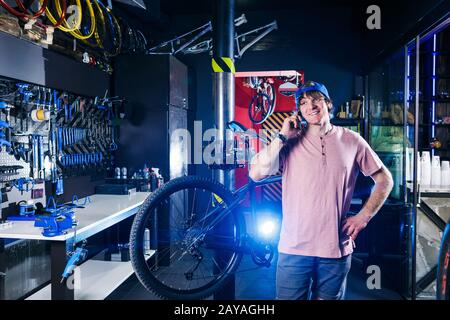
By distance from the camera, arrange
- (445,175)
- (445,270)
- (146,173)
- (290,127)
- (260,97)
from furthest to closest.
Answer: (260,97) < (146,173) < (445,175) < (290,127) < (445,270)

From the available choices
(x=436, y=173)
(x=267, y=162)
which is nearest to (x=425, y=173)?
(x=436, y=173)

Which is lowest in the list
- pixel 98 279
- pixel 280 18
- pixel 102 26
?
pixel 98 279

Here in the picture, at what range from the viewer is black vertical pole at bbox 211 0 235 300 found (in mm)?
2096

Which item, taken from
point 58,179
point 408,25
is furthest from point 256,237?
point 408,25

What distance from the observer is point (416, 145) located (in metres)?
3.25

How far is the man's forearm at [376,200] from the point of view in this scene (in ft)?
5.73

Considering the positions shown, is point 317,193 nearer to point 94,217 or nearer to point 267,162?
point 267,162

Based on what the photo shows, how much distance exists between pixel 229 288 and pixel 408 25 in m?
3.30

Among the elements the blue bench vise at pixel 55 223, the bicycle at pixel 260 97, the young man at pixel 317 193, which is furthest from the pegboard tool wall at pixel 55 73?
the young man at pixel 317 193

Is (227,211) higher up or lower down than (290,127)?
lower down

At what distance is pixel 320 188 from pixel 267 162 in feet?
0.93

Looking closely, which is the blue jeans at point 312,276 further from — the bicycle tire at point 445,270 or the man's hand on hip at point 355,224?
the bicycle tire at point 445,270

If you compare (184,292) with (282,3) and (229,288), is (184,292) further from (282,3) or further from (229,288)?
(282,3)

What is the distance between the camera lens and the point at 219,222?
1.99 m
